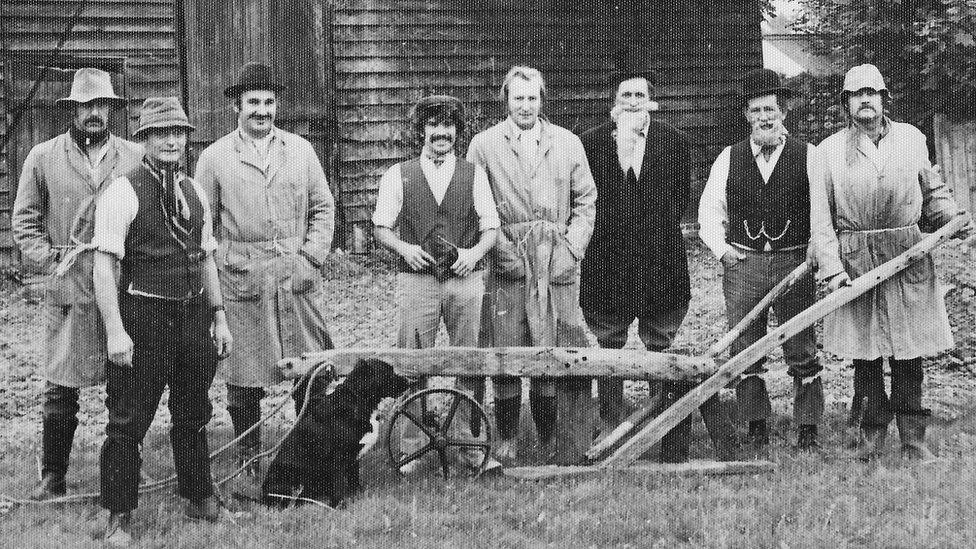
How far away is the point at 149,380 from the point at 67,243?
3.86ft

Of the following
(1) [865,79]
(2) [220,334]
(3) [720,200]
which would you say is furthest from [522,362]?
(1) [865,79]

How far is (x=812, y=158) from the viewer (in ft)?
18.2

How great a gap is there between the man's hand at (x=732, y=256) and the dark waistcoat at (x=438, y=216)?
1.46m

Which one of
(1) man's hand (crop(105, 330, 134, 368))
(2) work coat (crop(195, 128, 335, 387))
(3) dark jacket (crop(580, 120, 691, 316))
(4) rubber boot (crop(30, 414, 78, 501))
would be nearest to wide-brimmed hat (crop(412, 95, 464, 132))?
(2) work coat (crop(195, 128, 335, 387))

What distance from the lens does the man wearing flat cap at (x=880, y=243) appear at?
537 cm

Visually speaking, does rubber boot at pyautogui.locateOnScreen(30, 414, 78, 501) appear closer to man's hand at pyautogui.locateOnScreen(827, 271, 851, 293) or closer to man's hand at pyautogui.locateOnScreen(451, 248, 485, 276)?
man's hand at pyautogui.locateOnScreen(451, 248, 485, 276)

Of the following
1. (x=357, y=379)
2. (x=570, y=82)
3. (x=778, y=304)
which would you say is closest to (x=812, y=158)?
(x=778, y=304)

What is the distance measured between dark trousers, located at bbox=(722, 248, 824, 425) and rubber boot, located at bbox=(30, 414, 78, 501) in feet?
11.8

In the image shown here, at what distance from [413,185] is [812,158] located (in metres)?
2.14

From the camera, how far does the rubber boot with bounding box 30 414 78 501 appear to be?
16.8 ft

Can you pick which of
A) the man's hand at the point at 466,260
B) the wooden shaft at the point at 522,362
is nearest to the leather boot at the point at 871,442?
the wooden shaft at the point at 522,362

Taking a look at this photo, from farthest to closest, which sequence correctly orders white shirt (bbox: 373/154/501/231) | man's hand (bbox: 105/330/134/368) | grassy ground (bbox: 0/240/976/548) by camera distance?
white shirt (bbox: 373/154/501/231) → grassy ground (bbox: 0/240/976/548) → man's hand (bbox: 105/330/134/368)

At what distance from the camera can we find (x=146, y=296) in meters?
4.35

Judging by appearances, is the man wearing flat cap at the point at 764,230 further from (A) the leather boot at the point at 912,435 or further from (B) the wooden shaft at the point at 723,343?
(A) the leather boot at the point at 912,435
